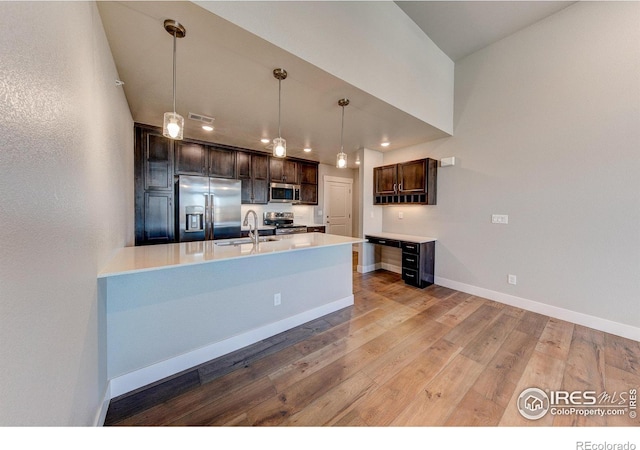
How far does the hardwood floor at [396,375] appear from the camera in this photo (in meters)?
1.45

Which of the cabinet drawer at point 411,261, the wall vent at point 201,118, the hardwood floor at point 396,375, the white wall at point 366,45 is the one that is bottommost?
the hardwood floor at point 396,375

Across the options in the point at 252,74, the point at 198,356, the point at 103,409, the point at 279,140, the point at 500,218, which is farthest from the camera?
the point at 500,218

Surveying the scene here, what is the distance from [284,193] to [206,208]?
1.77 metres

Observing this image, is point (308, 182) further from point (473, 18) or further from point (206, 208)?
point (473, 18)

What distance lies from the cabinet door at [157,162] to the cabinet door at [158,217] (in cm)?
16

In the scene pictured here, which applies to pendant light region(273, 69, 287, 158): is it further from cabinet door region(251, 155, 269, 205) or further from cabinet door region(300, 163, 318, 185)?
cabinet door region(300, 163, 318, 185)

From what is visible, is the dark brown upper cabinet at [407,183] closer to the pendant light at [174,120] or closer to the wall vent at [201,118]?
the wall vent at [201,118]

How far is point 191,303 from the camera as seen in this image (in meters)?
1.87

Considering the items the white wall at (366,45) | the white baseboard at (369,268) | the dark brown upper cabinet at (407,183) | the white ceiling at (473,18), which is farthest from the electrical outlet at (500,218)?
the white ceiling at (473,18)

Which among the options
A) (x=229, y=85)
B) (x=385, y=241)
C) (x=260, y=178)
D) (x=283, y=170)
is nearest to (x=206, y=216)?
(x=260, y=178)

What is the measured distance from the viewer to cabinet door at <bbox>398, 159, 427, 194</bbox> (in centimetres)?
378

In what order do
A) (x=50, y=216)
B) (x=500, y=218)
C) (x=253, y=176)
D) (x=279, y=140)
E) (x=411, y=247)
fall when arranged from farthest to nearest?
(x=253, y=176) → (x=411, y=247) → (x=500, y=218) → (x=279, y=140) → (x=50, y=216)

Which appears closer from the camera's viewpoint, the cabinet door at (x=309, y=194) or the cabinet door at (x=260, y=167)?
the cabinet door at (x=260, y=167)

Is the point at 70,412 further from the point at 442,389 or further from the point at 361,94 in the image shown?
the point at 361,94
